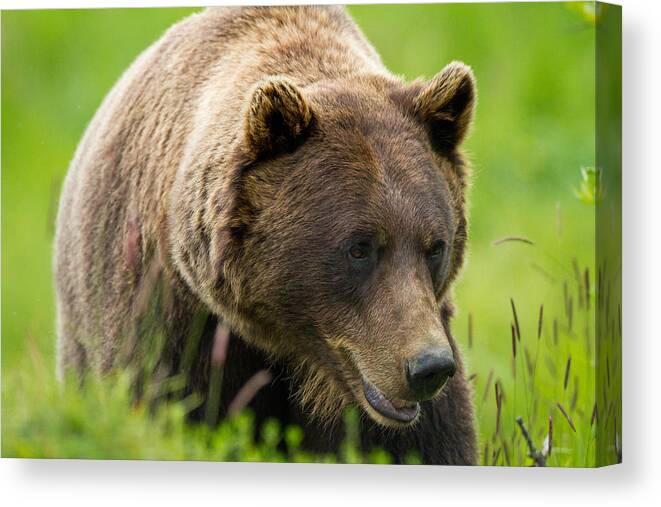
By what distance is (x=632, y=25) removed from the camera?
24.0 ft

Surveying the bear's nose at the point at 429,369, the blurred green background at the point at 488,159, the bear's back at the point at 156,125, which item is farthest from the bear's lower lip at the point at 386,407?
the bear's back at the point at 156,125

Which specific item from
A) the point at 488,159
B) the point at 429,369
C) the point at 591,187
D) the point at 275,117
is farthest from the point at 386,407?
the point at 488,159

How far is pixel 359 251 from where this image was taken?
652 centimetres

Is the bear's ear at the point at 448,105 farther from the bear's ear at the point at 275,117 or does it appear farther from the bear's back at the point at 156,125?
the bear's ear at the point at 275,117

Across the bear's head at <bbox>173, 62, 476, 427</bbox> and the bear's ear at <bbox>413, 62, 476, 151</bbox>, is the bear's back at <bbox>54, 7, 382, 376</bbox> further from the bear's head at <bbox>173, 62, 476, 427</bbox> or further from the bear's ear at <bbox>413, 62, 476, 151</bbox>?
the bear's ear at <bbox>413, 62, 476, 151</bbox>

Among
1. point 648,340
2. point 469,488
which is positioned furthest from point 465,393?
point 648,340

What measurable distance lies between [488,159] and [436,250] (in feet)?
6.32

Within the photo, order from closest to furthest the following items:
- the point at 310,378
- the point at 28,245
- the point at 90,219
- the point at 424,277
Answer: the point at 424,277
the point at 310,378
the point at 90,219
the point at 28,245

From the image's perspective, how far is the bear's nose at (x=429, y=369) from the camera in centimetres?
620

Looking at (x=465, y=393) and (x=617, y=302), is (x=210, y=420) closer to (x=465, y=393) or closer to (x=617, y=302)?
(x=465, y=393)

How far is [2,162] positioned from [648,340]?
3.46m

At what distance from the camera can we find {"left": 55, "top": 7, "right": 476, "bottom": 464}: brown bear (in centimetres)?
651

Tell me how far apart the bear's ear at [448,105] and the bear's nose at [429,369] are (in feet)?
3.85

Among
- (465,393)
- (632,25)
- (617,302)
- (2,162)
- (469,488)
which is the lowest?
(469,488)
